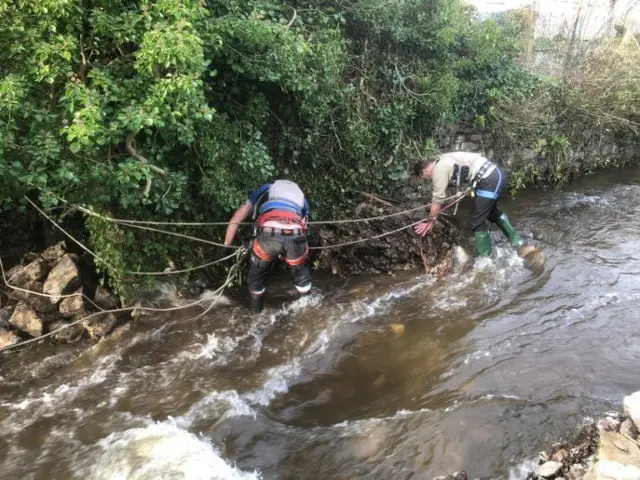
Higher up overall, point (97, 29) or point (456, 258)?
point (97, 29)

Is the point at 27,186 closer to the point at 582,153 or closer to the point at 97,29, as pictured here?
the point at 97,29

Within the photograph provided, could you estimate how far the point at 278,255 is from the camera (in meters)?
5.18

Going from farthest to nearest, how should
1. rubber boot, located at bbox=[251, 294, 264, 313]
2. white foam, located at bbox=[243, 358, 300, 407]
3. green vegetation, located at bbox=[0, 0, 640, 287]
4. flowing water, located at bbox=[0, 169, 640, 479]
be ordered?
rubber boot, located at bbox=[251, 294, 264, 313]
white foam, located at bbox=[243, 358, 300, 407]
green vegetation, located at bbox=[0, 0, 640, 287]
flowing water, located at bbox=[0, 169, 640, 479]

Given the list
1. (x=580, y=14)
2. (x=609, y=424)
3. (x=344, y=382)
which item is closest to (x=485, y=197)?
(x=344, y=382)

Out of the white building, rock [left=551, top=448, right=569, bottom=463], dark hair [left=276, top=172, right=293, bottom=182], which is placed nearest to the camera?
rock [left=551, top=448, right=569, bottom=463]

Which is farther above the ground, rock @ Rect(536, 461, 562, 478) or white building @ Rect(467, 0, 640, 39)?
white building @ Rect(467, 0, 640, 39)

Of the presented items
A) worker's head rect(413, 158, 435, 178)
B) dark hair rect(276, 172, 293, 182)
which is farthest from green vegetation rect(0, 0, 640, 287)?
worker's head rect(413, 158, 435, 178)


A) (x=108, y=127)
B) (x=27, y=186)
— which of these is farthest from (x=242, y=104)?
(x=27, y=186)

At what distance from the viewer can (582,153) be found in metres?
10.0

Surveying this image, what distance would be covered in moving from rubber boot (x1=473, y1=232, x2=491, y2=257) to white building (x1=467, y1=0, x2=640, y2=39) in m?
5.79

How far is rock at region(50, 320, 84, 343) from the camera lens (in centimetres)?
511

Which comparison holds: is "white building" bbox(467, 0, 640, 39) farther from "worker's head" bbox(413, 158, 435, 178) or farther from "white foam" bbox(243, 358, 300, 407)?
"white foam" bbox(243, 358, 300, 407)

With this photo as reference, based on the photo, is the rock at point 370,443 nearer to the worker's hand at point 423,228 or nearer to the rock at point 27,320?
the worker's hand at point 423,228

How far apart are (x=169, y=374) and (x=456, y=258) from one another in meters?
4.22
